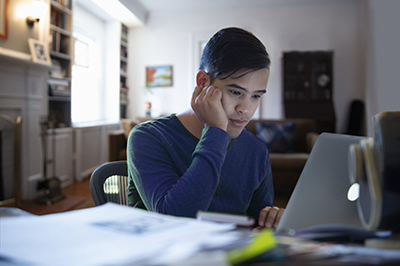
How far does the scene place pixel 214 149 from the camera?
0.62 m

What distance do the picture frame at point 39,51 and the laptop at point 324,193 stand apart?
10.7 feet

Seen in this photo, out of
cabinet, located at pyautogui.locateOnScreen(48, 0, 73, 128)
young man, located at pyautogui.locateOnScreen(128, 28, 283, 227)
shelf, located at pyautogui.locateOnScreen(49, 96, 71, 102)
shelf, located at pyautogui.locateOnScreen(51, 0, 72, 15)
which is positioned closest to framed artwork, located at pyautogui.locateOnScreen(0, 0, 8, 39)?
cabinet, located at pyautogui.locateOnScreen(48, 0, 73, 128)

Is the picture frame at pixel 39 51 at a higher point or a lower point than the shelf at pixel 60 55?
lower

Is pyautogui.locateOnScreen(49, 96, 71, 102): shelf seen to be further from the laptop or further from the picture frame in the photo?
the laptop

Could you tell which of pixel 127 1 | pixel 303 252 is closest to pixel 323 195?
pixel 303 252

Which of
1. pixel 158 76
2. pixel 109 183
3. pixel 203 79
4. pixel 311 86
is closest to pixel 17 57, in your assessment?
pixel 109 183

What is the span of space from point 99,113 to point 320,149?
5271 millimetres

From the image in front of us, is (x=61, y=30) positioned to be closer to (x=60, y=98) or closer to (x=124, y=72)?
(x=60, y=98)

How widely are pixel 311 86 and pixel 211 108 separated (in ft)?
15.2

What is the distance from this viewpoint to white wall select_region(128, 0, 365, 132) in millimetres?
5008

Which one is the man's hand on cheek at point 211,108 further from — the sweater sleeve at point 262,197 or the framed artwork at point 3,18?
the framed artwork at point 3,18

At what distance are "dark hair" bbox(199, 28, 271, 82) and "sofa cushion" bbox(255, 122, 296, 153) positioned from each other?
9.03 feet

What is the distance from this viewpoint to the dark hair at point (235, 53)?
0.72m

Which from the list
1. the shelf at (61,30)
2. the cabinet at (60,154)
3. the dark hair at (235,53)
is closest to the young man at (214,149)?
the dark hair at (235,53)
